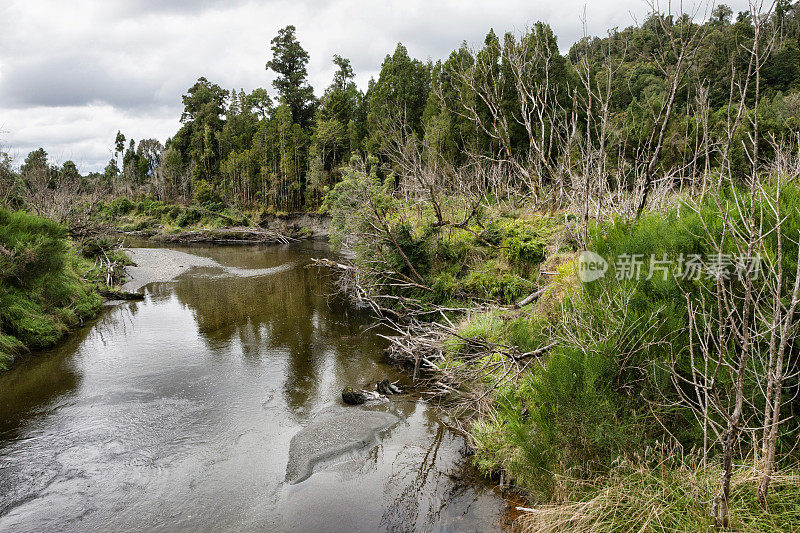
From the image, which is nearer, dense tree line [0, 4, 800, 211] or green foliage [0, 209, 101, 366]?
green foliage [0, 209, 101, 366]

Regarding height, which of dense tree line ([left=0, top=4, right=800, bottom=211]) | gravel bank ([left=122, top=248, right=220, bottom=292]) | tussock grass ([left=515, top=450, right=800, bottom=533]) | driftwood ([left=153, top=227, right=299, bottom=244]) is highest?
dense tree line ([left=0, top=4, right=800, bottom=211])

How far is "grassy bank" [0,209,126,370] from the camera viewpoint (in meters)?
10.2

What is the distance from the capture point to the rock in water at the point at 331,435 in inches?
240

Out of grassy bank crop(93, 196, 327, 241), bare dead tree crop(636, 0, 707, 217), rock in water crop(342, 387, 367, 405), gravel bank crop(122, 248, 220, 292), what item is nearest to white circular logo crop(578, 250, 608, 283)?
bare dead tree crop(636, 0, 707, 217)

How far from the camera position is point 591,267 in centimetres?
510

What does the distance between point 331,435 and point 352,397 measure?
1.21 metres

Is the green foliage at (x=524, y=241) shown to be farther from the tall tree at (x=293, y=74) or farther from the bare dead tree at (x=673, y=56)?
the tall tree at (x=293, y=74)

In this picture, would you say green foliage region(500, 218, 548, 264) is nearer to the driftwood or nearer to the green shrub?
the driftwood

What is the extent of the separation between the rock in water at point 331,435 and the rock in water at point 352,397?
9.6 inches

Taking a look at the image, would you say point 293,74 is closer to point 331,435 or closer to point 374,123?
point 374,123

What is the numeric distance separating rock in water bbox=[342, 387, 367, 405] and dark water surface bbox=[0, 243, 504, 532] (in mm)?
194

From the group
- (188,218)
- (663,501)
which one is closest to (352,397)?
(663,501)

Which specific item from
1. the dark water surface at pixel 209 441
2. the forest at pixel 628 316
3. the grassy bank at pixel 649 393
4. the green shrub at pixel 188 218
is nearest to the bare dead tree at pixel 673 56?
the forest at pixel 628 316

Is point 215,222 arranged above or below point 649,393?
above
